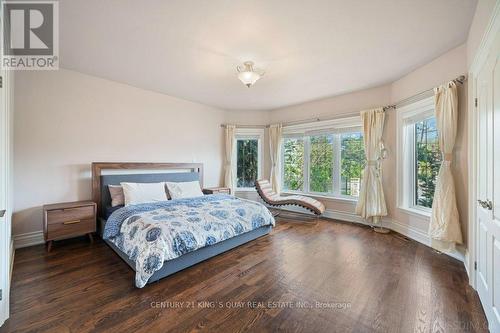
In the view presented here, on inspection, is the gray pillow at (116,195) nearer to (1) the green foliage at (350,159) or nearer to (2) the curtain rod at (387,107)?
(2) the curtain rod at (387,107)

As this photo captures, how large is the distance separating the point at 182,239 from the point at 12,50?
3069mm

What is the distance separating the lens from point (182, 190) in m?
3.96

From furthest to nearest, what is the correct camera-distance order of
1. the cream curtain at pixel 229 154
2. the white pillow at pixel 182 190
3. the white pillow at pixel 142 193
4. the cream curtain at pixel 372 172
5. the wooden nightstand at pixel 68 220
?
1. the cream curtain at pixel 229 154
2. the white pillow at pixel 182 190
3. the cream curtain at pixel 372 172
4. the white pillow at pixel 142 193
5. the wooden nightstand at pixel 68 220

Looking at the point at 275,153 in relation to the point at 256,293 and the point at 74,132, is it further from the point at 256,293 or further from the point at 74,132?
the point at 74,132

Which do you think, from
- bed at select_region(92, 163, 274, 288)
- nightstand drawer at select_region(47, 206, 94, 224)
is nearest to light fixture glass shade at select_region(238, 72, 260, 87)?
bed at select_region(92, 163, 274, 288)

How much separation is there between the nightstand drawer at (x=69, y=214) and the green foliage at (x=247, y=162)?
334 centimetres

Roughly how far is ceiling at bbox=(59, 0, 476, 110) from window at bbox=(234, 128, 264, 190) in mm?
2178

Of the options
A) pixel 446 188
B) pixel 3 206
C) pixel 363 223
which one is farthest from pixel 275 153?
pixel 3 206

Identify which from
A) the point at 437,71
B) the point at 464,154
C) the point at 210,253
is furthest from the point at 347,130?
the point at 210,253

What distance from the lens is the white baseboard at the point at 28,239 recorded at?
2.81 meters

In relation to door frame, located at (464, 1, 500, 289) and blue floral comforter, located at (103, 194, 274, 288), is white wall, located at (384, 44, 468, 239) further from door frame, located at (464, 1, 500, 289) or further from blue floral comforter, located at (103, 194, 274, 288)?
blue floral comforter, located at (103, 194, 274, 288)

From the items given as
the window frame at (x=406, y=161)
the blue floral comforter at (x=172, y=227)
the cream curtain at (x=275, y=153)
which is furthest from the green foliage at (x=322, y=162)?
the blue floral comforter at (x=172, y=227)

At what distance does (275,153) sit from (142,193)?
321 cm

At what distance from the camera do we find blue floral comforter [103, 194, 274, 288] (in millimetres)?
2072
